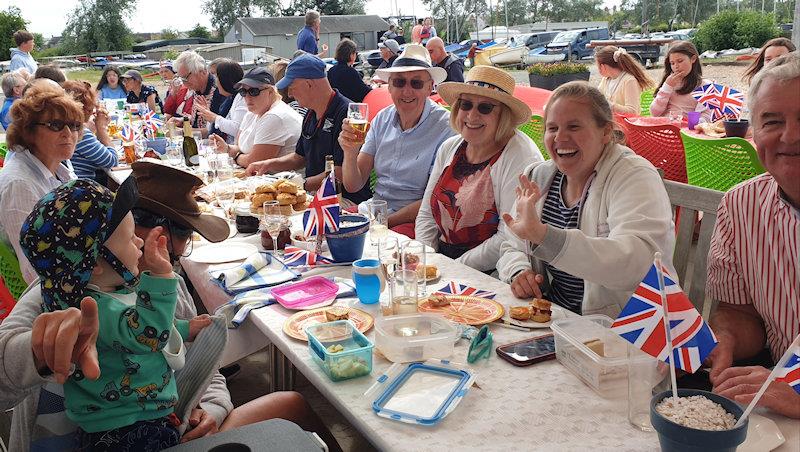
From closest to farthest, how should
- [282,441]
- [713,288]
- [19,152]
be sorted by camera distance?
[282,441] → [713,288] → [19,152]

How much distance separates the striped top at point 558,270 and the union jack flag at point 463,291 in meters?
0.38

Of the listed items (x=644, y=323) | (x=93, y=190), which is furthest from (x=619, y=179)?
(x=93, y=190)

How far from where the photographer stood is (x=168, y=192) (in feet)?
7.41

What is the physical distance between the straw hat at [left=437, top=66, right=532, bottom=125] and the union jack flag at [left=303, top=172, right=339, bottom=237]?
934 millimetres

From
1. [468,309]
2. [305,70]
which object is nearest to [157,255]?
[468,309]

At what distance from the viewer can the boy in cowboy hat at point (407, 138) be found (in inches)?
156

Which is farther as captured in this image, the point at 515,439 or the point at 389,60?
the point at 389,60

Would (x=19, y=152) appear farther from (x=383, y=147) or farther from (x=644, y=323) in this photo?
(x=644, y=323)

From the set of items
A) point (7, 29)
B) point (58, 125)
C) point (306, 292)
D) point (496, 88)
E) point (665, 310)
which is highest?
point (7, 29)

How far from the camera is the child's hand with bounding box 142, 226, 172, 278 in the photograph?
1.55 m

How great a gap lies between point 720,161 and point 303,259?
2906mm

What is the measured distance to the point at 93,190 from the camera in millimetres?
1532

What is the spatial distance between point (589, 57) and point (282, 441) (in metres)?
28.3

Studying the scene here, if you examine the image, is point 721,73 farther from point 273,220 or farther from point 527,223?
point 527,223
